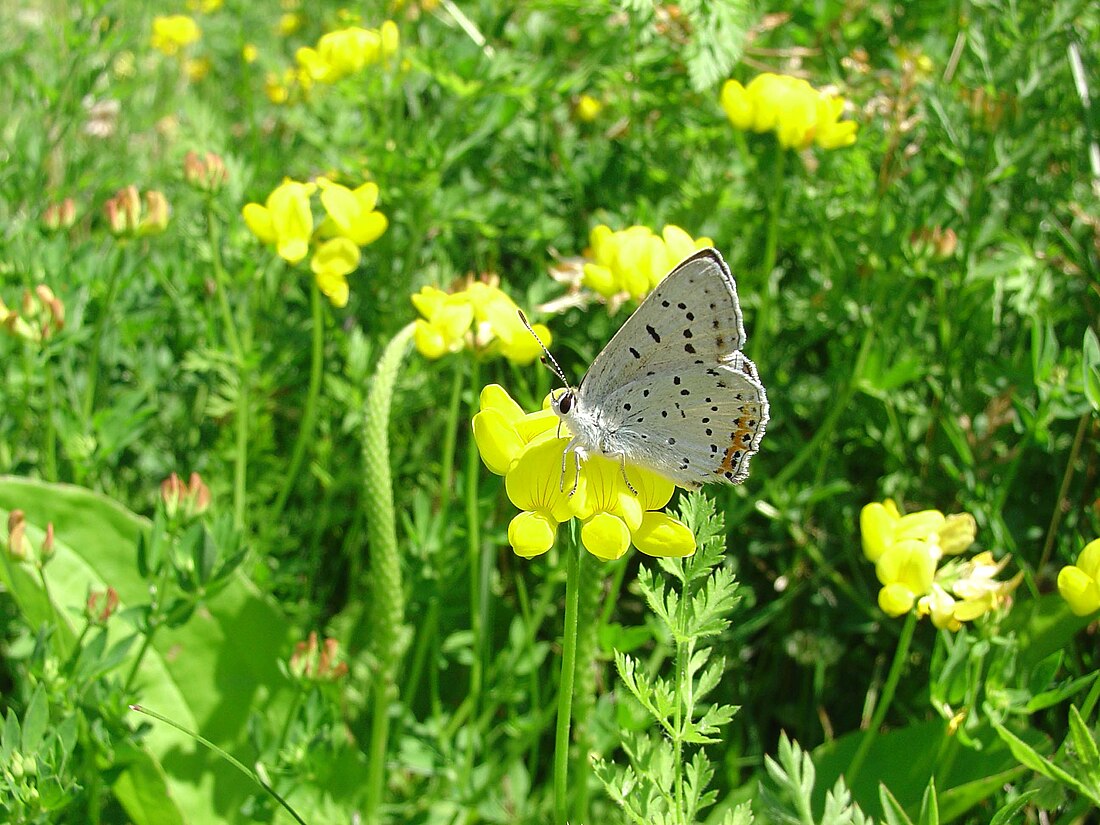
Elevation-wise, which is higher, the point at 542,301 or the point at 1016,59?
the point at 1016,59

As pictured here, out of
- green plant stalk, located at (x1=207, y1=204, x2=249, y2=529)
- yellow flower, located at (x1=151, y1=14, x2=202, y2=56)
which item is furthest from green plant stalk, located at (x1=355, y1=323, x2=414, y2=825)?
yellow flower, located at (x1=151, y1=14, x2=202, y2=56)

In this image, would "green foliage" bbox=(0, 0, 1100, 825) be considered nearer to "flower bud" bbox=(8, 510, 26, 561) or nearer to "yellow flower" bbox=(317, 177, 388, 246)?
"flower bud" bbox=(8, 510, 26, 561)

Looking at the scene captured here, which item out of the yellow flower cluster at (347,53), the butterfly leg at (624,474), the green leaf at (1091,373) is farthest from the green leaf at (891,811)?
the yellow flower cluster at (347,53)

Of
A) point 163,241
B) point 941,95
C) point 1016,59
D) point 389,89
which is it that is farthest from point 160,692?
point 1016,59

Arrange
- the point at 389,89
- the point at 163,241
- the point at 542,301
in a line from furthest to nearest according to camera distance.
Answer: the point at 163,241 < the point at 389,89 < the point at 542,301

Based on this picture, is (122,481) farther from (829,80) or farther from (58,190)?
(829,80)

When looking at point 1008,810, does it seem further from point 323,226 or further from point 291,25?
point 291,25
